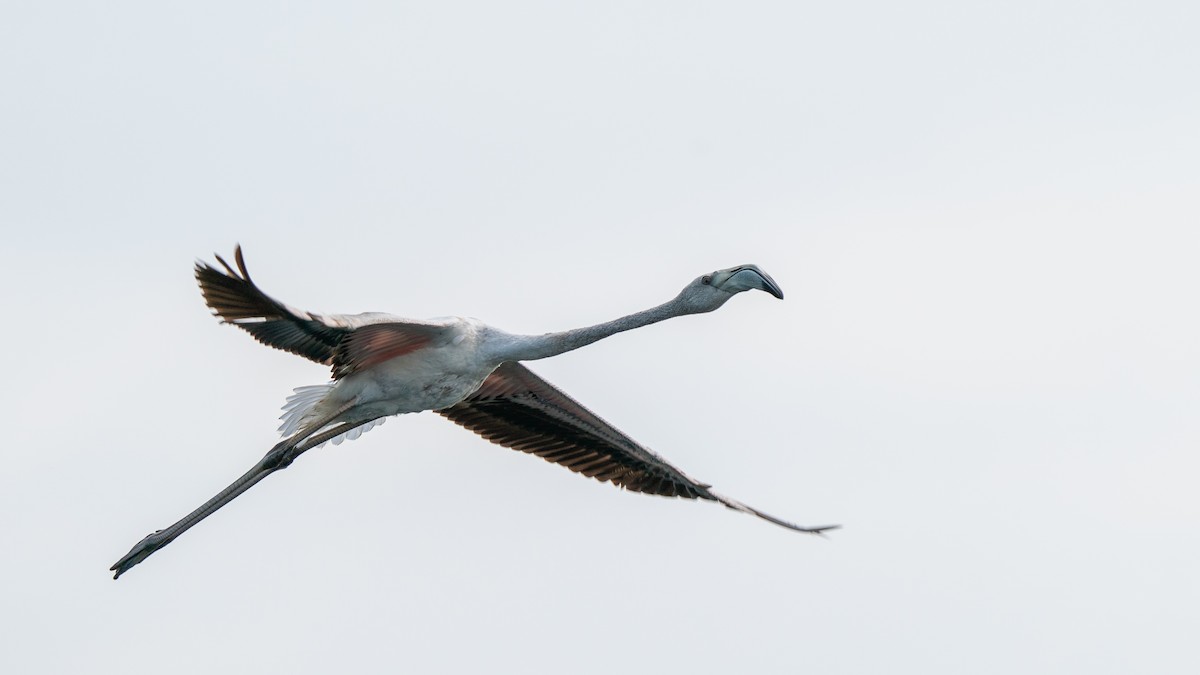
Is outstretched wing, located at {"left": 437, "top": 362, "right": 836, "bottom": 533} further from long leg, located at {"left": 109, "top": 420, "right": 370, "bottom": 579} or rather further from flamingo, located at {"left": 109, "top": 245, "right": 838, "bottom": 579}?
long leg, located at {"left": 109, "top": 420, "right": 370, "bottom": 579}

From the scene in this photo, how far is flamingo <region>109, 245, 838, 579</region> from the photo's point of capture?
2256cm

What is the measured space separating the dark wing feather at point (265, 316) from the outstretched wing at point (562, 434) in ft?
10.8

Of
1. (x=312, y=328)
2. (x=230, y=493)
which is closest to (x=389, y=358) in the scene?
(x=312, y=328)

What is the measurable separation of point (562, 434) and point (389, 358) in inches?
172

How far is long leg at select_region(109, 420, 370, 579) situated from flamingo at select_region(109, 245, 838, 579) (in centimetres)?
1

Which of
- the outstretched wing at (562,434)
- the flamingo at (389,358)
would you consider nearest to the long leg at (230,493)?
the flamingo at (389,358)

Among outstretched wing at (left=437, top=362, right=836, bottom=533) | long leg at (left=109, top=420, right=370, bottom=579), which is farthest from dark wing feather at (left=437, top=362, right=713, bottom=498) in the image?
long leg at (left=109, top=420, right=370, bottom=579)

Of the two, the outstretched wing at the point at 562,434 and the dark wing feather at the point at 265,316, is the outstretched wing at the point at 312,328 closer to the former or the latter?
the dark wing feather at the point at 265,316

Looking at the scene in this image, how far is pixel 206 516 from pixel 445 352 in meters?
4.27

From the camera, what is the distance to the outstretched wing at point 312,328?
22.0 m

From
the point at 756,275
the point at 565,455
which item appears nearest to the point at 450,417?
the point at 565,455

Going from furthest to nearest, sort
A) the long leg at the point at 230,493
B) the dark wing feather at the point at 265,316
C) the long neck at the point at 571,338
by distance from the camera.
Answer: the long leg at the point at 230,493, the long neck at the point at 571,338, the dark wing feather at the point at 265,316

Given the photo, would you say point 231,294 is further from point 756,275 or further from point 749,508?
point 749,508

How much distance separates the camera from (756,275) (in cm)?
2231
